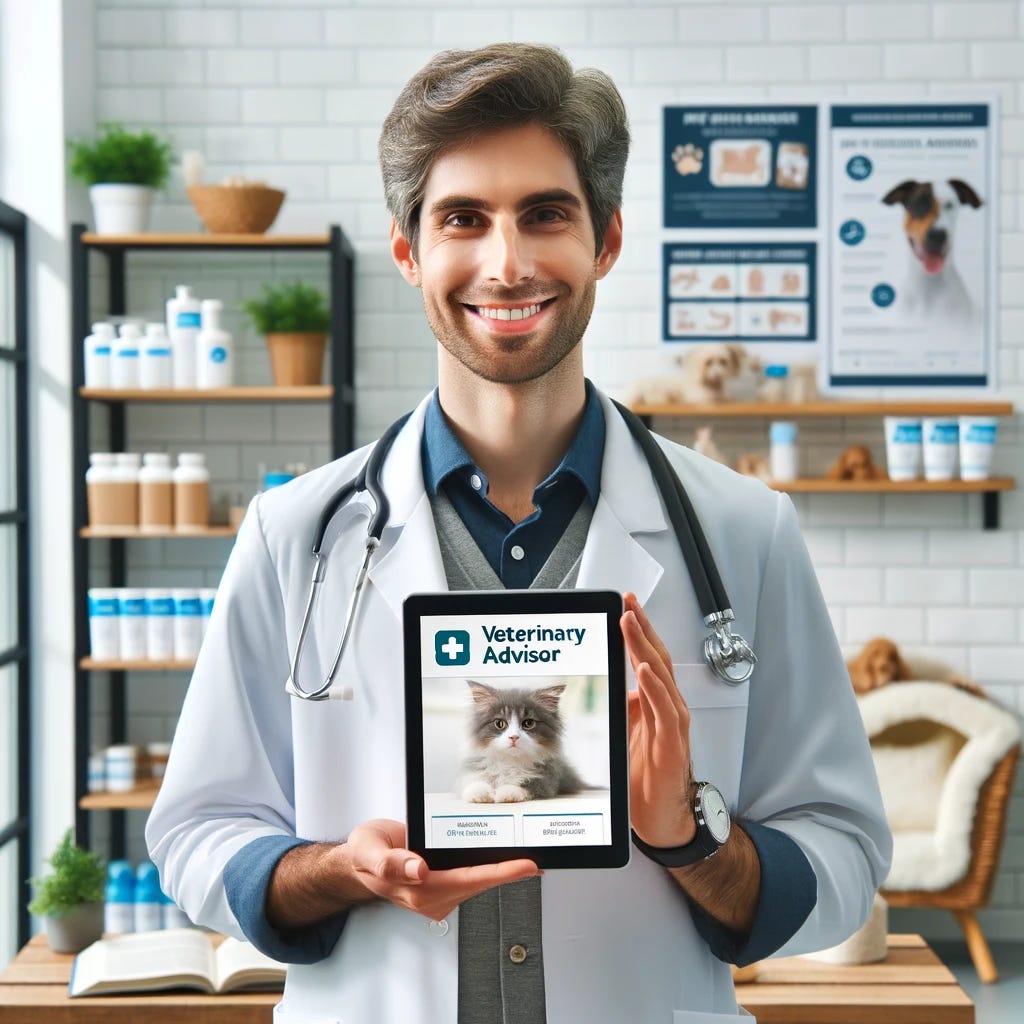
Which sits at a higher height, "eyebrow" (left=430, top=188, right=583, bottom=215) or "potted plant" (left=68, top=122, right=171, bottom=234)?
"potted plant" (left=68, top=122, right=171, bottom=234)

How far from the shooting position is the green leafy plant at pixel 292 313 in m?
4.16

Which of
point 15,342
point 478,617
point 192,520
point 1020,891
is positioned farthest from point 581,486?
point 1020,891

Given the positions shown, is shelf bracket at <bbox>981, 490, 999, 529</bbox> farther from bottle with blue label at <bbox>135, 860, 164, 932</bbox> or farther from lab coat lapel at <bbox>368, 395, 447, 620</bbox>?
lab coat lapel at <bbox>368, 395, 447, 620</bbox>

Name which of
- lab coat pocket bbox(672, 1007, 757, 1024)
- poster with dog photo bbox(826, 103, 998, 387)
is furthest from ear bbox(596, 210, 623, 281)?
poster with dog photo bbox(826, 103, 998, 387)

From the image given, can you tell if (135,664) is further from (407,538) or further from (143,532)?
(407,538)

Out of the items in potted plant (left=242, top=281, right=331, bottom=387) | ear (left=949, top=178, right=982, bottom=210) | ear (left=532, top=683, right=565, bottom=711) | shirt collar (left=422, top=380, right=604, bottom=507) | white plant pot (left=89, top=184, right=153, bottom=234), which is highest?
ear (left=949, top=178, right=982, bottom=210)

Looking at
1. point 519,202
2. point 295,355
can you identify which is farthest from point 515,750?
point 295,355

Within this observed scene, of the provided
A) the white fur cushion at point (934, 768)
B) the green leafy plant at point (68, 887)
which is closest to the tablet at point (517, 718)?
the green leafy plant at point (68, 887)

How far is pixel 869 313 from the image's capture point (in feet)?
14.6

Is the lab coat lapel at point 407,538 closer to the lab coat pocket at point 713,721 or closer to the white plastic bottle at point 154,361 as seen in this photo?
the lab coat pocket at point 713,721

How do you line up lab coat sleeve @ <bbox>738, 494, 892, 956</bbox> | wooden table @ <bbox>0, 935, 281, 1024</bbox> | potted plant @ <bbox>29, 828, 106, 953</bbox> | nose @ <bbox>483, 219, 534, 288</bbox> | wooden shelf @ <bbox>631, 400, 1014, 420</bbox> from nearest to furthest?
1. nose @ <bbox>483, 219, 534, 288</bbox>
2. lab coat sleeve @ <bbox>738, 494, 892, 956</bbox>
3. wooden table @ <bbox>0, 935, 281, 1024</bbox>
4. potted plant @ <bbox>29, 828, 106, 953</bbox>
5. wooden shelf @ <bbox>631, 400, 1014, 420</bbox>

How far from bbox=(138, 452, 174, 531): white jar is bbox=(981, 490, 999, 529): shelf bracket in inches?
110

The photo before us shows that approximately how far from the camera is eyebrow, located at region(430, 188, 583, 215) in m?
1.23

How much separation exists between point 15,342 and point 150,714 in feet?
4.50
